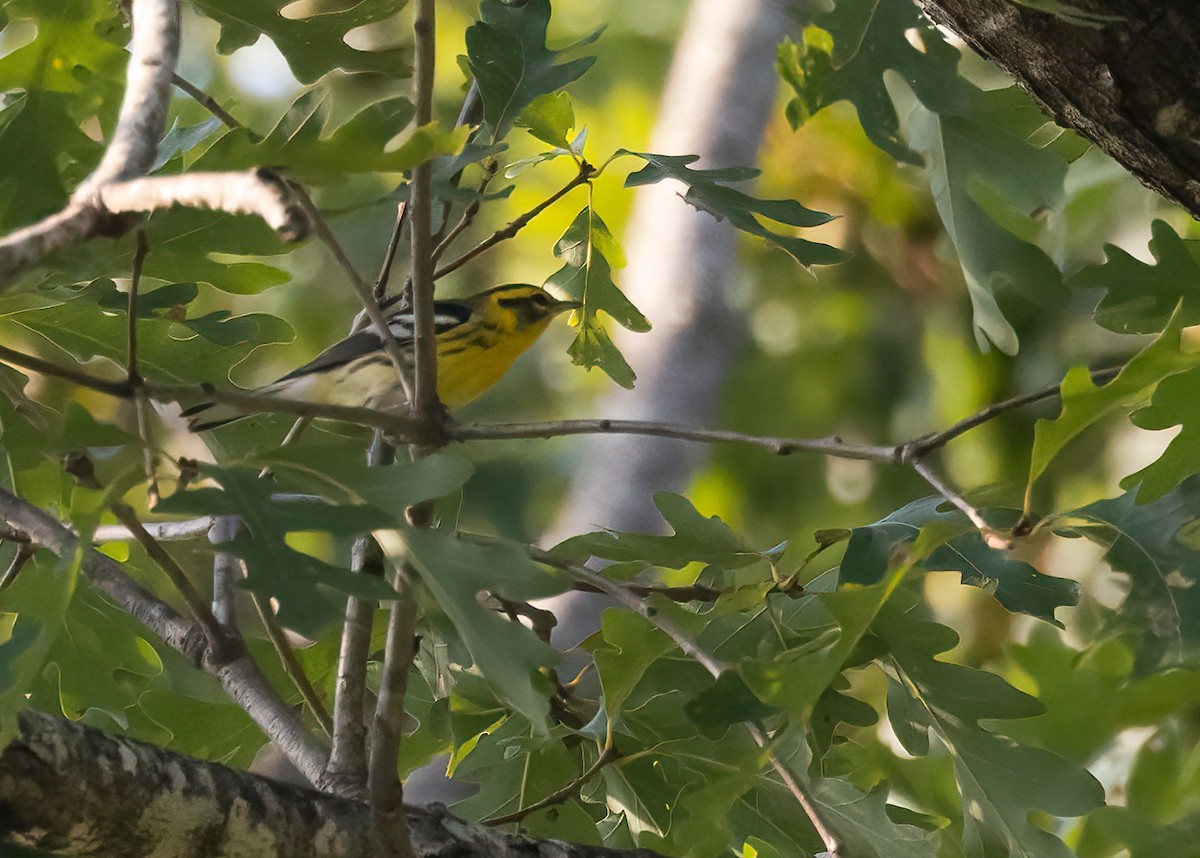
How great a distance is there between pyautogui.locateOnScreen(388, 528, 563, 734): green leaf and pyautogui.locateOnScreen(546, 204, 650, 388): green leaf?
1.82 feet

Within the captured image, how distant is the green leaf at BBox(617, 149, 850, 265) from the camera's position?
106 cm

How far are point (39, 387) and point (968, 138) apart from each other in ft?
9.68

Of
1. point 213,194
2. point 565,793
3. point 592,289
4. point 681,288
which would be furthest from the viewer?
point 681,288

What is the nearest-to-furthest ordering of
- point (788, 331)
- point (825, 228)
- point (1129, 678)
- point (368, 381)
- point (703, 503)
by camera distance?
point (1129, 678)
point (368, 381)
point (703, 503)
point (825, 228)
point (788, 331)

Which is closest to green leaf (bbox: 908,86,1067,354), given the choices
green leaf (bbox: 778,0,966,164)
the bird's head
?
green leaf (bbox: 778,0,966,164)

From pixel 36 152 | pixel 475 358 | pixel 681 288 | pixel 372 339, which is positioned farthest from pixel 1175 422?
pixel 681 288

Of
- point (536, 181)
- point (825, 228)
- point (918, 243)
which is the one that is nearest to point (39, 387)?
point (536, 181)

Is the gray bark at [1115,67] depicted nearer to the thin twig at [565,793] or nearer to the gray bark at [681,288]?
the thin twig at [565,793]

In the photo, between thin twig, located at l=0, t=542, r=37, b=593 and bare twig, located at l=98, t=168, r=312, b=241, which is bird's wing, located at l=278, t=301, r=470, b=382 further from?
bare twig, located at l=98, t=168, r=312, b=241

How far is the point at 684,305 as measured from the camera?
117 inches

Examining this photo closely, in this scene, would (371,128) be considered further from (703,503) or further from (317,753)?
(703,503)

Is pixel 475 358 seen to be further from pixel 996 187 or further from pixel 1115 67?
pixel 1115 67

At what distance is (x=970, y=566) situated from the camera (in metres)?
0.94

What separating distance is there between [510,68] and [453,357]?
3.94 ft
